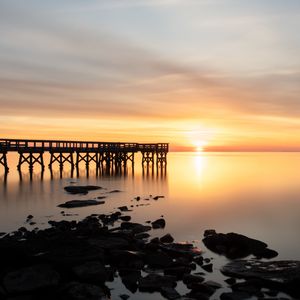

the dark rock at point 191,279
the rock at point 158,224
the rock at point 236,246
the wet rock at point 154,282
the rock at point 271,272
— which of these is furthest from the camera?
the rock at point 158,224

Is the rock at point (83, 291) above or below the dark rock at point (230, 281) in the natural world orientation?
above

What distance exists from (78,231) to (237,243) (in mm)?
6900

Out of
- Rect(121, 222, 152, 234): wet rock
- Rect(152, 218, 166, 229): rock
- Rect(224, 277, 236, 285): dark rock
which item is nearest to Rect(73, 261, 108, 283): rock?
Rect(224, 277, 236, 285): dark rock

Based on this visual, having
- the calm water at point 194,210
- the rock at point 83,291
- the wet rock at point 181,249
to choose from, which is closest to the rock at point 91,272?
the calm water at point 194,210

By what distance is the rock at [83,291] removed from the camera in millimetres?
10391

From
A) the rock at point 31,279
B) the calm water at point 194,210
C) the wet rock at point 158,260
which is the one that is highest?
the rock at point 31,279

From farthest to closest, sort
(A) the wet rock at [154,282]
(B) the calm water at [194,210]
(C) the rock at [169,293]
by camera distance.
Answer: (B) the calm water at [194,210], (A) the wet rock at [154,282], (C) the rock at [169,293]

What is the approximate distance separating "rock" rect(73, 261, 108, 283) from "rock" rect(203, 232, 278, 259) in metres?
5.53

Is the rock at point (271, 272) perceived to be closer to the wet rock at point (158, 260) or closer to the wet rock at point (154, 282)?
the wet rock at point (158, 260)

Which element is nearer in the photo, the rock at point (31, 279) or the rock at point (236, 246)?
the rock at point (31, 279)

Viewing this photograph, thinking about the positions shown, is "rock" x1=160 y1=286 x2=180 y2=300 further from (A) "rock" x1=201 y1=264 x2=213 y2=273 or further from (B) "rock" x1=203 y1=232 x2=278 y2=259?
(B) "rock" x1=203 y1=232 x2=278 y2=259

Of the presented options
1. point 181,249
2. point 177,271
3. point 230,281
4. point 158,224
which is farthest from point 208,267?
point 158,224

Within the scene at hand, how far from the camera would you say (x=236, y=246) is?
15.9 meters

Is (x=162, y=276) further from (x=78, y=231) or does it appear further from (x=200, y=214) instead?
(x=200, y=214)
